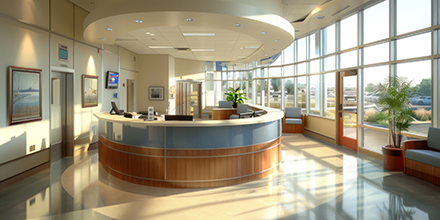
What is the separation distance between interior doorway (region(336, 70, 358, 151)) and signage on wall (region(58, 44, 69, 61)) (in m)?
7.81

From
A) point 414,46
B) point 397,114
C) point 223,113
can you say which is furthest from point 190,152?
point 223,113

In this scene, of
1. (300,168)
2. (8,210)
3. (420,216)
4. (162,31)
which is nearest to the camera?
(420,216)

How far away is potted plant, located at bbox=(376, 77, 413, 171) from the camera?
5559 mm

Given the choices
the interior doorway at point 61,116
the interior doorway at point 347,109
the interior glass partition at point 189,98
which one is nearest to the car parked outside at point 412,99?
the interior doorway at point 347,109

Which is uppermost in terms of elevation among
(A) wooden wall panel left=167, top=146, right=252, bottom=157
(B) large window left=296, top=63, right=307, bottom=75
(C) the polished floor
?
(B) large window left=296, top=63, right=307, bottom=75

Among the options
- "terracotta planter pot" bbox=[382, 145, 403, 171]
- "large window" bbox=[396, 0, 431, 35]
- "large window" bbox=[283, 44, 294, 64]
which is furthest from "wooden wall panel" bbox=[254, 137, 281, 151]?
"large window" bbox=[283, 44, 294, 64]

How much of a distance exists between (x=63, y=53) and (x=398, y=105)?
25.4 ft

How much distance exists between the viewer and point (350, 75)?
7922 mm

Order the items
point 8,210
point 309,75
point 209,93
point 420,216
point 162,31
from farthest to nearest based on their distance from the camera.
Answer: point 209,93, point 309,75, point 162,31, point 8,210, point 420,216

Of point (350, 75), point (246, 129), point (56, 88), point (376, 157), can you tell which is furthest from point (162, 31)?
point (376, 157)

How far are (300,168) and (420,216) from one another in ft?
8.00

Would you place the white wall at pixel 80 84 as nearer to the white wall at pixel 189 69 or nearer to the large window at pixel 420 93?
the white wall at pixel 189 69

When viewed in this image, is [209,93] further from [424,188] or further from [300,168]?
[424,188]

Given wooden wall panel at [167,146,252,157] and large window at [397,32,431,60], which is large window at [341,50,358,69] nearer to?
large window at [397,32,431,60]
